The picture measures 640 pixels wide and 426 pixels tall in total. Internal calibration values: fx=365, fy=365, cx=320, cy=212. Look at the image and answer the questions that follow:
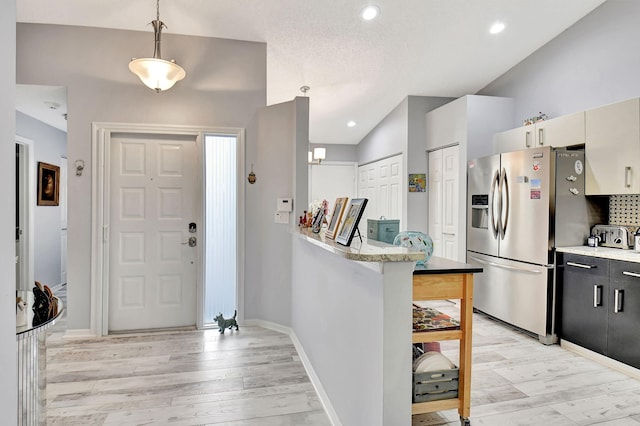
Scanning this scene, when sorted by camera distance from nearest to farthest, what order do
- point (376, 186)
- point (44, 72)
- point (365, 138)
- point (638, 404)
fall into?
point (638, 404), point (44, 72), point (376, 186), point (365, 138)

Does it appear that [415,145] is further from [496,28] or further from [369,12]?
[369,12]

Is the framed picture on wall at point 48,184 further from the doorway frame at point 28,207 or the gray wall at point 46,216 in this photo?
the doorway frame at point 28,207

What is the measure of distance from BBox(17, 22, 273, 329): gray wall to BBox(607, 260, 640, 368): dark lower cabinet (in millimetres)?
3367

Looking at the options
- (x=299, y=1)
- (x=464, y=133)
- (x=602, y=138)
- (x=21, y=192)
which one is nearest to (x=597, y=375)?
(x=602, y=138)

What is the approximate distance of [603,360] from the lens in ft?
9.51

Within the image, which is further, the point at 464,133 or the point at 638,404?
the point at 464,133

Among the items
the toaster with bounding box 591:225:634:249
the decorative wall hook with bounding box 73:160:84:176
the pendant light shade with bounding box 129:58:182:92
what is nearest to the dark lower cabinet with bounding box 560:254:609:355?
→ the toaster with bounding box 591:225:634:249

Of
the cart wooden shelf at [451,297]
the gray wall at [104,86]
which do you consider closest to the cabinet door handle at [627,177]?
the cart wooden shelf at [451,297]

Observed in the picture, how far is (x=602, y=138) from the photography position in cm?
315

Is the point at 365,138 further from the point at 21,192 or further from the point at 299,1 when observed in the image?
the point at 21,192

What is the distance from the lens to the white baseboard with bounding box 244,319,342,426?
2.13m

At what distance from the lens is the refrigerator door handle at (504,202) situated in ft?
12.1

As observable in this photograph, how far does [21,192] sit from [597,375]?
242 inches

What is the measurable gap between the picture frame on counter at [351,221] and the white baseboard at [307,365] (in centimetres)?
102
